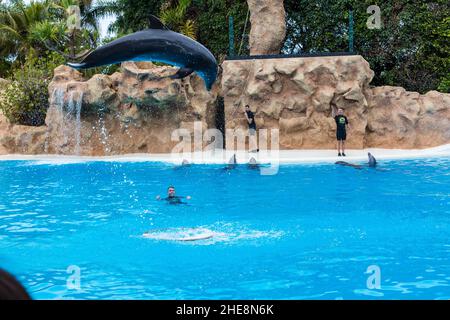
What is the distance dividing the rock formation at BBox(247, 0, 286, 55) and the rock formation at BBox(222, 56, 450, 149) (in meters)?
1.68

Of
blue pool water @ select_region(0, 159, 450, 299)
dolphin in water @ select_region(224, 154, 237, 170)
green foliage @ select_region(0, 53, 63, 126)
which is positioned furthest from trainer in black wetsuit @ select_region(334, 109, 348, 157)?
green foliage @ select_region(0, 53, 63, 126)

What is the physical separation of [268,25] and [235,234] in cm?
1125

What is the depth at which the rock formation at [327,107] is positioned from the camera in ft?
51.0

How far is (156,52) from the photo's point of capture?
6867 millimetres

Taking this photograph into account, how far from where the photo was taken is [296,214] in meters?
8.40

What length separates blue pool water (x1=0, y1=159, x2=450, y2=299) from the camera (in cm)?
535

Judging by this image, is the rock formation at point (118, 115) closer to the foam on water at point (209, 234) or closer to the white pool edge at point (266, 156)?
the white pool edge at point (266, 156)

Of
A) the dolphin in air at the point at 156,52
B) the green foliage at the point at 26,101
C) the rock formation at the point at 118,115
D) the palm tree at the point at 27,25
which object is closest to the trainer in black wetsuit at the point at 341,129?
the rock formation at the point at 118,115

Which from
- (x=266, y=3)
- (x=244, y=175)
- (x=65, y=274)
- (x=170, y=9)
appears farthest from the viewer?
(x=170, y=9)

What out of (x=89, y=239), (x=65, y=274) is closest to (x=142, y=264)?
(x=65, y=274)

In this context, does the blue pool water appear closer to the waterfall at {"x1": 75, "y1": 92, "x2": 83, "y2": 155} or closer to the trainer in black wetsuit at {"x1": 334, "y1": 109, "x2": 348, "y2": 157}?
the trainer in black wetsuit at {"x1": 334, "y1": 109, "x2": 348, "y2": 157}

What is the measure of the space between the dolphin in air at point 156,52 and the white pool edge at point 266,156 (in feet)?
21.3
